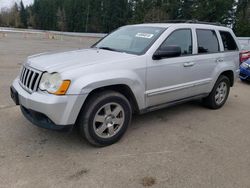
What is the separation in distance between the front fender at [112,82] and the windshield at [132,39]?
0.45 metres

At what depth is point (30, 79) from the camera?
333cm

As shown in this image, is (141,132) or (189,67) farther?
(189,67)

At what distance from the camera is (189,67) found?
4.28 m

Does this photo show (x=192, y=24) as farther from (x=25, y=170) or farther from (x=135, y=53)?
(x=25, y=170)

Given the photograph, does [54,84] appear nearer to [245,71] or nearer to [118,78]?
[118,78]

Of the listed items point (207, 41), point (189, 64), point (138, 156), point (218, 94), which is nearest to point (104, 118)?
point (138, 156)

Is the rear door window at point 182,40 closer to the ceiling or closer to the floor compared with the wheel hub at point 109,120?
closer to the ceiling

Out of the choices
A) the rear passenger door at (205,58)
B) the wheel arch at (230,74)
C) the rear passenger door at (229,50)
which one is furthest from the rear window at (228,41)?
the wheel arch at (230,74)

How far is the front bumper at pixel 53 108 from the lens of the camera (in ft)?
9.66

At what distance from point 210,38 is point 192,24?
560mm

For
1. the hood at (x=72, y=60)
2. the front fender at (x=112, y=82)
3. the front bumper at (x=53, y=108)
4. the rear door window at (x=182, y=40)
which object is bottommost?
the front bumper at (x=53, y=108)

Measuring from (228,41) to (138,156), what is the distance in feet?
11.2

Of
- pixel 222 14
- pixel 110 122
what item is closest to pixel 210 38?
pixel 110 122

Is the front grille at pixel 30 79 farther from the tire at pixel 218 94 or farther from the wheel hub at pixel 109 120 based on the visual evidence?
the tire at pixel 218 94
